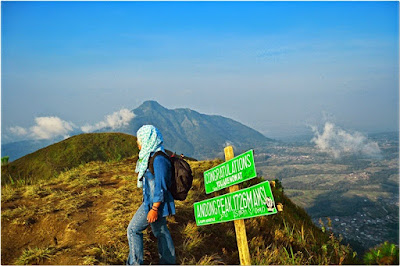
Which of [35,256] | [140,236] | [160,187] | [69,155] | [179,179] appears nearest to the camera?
[160,187]

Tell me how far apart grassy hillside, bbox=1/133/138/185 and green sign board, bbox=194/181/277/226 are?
32.7ft

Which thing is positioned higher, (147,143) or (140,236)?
(147,143)

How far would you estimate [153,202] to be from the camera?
4988mm

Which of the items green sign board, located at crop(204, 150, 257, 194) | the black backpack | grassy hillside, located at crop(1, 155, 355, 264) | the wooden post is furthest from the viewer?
grassy hillside, located at crop(1, 155, 355, 264)

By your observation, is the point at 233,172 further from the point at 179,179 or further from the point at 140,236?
the point at 140,236

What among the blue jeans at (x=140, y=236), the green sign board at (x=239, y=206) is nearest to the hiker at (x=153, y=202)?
the blue jeans at (x=140, y=236)

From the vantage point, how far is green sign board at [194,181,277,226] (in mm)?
4480

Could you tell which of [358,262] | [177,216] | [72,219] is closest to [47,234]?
[72,219]

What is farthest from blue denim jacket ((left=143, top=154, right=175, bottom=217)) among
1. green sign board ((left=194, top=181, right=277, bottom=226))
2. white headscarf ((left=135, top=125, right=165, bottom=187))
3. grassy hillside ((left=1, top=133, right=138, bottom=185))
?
grassy hillside ((left=1, top=133, right=138, bottom=185))

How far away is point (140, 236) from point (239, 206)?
1.59 metres

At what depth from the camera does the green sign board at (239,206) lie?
4.48m

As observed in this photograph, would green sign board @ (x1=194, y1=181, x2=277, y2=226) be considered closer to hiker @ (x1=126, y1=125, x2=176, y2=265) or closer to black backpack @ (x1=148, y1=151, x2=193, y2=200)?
black backpack @ (x1=148, y1=151, x2=193, y2=200)

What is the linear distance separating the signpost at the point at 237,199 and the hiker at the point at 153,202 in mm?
704

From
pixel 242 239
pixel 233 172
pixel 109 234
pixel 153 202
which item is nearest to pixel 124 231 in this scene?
pixel 109 234
